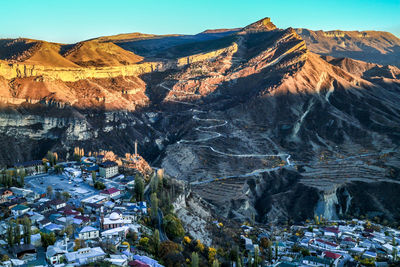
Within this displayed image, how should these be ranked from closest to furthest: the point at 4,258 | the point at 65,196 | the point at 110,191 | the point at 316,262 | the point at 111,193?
the point at 4,258 < the point at 316,262 < the point at 65,196 < the point at 111,193 < the point at 110,191

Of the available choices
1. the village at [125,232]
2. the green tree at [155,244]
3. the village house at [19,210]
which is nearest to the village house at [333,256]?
the village at [125,232]

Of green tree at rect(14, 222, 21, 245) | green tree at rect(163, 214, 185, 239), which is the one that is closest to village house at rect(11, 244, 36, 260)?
green tree at rect(14, 222, 21, 245)

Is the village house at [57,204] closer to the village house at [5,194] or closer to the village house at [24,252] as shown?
the village house at [5,194]

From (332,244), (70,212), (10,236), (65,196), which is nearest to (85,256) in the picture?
(10,236)

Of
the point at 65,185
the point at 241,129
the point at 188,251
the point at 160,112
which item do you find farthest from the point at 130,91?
the point at 188,251

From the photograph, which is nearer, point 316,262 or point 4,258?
point 4,258

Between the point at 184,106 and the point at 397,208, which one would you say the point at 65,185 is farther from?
the point at 184,106

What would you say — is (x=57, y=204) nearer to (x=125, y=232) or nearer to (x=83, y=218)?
(x=83, y=218)
